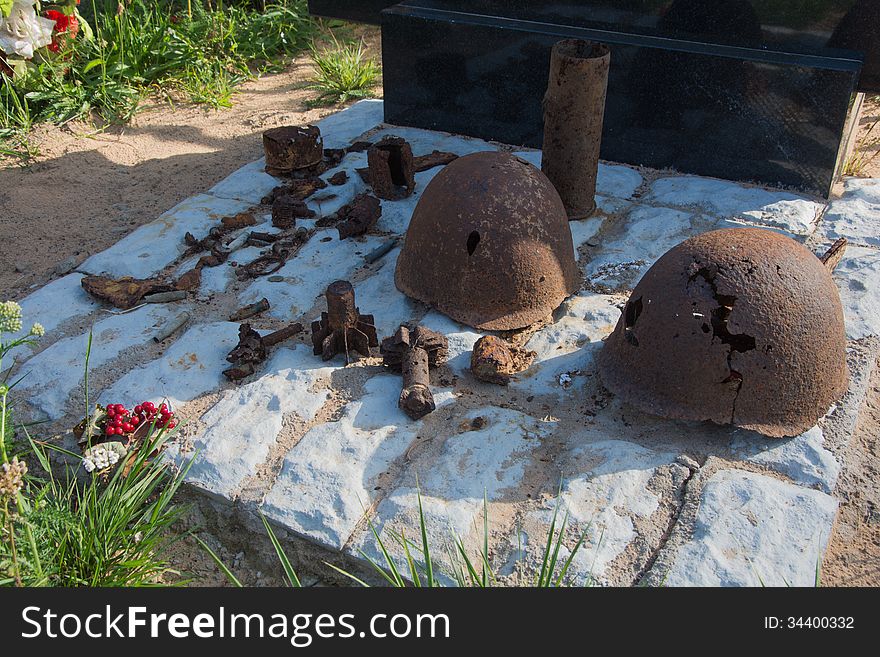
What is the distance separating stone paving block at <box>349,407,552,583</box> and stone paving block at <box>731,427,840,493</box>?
0.73 m

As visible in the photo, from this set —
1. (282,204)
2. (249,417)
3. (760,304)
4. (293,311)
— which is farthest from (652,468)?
(282,204)

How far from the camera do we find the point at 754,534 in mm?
2893

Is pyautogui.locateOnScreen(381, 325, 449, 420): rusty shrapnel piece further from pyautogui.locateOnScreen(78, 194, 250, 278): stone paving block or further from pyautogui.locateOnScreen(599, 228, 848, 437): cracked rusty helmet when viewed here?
pyautogui.locateOnScreen(78, 194, 250, 278): stone paving block

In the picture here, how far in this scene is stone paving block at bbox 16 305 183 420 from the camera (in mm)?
3605

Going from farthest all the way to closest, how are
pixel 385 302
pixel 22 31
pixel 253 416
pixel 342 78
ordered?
pixel 342 78, pixel 22 31, pixel 385 302, pixel 253 416

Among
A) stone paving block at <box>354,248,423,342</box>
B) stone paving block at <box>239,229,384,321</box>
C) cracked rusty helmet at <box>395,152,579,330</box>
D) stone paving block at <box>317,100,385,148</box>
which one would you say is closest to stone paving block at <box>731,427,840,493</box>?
cracked rusty helmet at <box>395,152,579,330</box>

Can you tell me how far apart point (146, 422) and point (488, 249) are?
61.3 inches

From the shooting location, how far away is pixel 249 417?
3465mm

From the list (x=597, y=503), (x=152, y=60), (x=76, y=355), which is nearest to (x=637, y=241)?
(x=597, y=503)

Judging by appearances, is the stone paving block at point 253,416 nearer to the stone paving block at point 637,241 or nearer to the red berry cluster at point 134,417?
the red berry cluster at point 134,417

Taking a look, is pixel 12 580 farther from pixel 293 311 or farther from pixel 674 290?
pixel 674 290

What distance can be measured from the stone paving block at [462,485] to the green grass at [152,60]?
13.6ft

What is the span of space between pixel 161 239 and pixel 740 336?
308 centimetres

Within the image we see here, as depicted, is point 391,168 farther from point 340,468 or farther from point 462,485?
point 462,485
